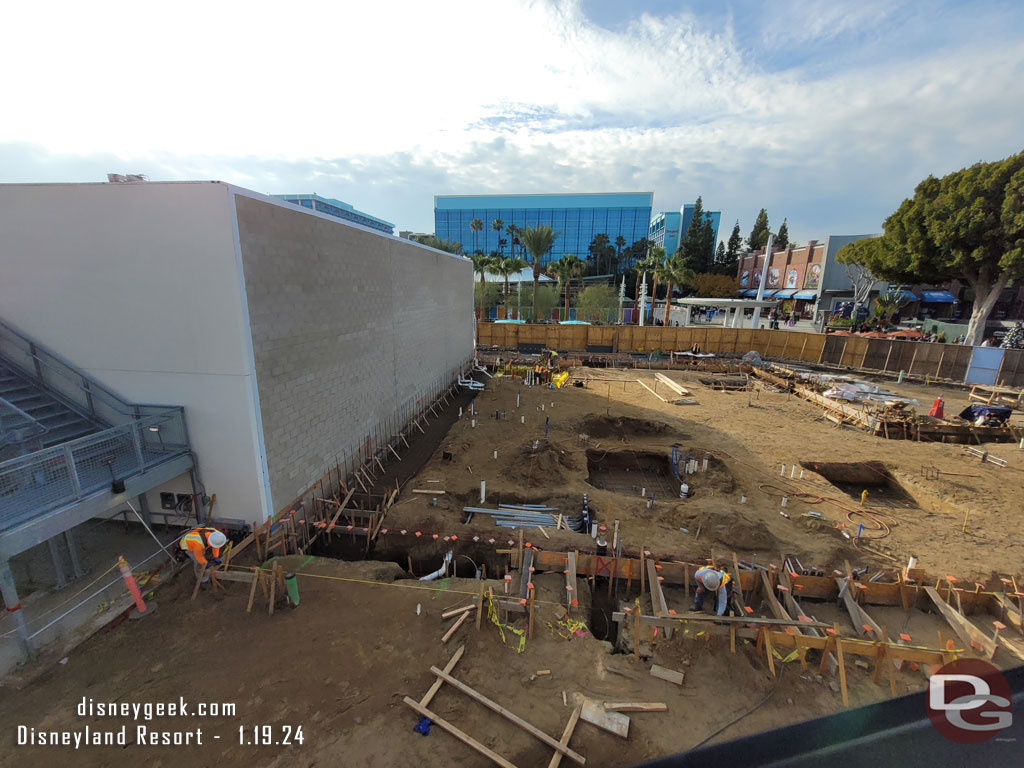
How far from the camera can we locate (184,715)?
6270mm

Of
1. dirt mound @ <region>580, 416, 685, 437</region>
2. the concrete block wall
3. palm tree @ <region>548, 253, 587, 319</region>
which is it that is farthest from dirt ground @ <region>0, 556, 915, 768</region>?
palm tree @ <region>548, 253, 587, 319</region>

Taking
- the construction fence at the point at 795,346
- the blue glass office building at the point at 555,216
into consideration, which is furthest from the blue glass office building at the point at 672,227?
the construction fence at the point at 795,346

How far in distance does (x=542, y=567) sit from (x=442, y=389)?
1585cm

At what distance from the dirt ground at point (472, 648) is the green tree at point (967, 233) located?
72.5 feet

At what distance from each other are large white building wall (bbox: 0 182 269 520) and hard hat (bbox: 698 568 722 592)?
9.69 meters

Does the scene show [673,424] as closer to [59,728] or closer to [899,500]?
[899,500]

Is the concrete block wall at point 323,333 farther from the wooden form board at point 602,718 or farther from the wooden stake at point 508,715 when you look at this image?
the wooden form board at point 602,718

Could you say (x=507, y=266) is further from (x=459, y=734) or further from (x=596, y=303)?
(x=459, y=734)

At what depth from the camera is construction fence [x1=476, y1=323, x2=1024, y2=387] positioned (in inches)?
1123

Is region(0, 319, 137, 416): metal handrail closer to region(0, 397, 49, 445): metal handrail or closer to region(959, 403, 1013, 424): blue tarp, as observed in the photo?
region(0, 397, 49, 445): metal handrail

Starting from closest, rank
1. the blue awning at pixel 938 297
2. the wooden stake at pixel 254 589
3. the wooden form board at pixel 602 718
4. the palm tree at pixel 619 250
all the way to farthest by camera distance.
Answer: the wooden form board at pixel 602 718 < the wooden stake at pixel 254 589 < the blue awning at pixel 938 297 < the palm tree at pixel 619 250

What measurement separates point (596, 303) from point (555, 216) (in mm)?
52802

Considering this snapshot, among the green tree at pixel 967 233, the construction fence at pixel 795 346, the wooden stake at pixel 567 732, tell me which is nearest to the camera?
the wooden stake at pixel 567 732

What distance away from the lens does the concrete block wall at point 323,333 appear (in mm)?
9883
